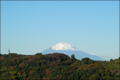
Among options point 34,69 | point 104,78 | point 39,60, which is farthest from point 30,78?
point 104,78

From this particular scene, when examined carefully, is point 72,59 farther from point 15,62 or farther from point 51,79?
point 51,79

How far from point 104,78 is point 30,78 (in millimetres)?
26088

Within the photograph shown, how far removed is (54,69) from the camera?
78.9 metres

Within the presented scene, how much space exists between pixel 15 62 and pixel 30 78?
66.2 ft

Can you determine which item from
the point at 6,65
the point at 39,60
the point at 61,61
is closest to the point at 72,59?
the point at 61,61

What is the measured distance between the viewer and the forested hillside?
223 ft

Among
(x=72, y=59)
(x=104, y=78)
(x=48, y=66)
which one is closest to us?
(x=104, y=78)

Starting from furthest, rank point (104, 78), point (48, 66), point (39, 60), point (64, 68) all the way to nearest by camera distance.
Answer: point (39, 60), point (48, 66), point (64, 68), point (104, 78)

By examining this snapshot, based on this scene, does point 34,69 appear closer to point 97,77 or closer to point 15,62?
point 15,62

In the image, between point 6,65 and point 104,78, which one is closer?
point 104,78

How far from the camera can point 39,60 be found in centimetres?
9225

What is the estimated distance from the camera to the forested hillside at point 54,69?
6802 cm

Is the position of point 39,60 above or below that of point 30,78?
above

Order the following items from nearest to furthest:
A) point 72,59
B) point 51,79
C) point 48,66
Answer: point 51,79, point 48,66, point 72,59
